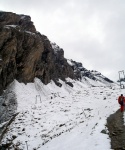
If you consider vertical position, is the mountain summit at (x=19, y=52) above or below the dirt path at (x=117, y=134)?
above

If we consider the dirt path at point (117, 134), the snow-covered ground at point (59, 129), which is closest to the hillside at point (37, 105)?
the snow-covered ground at point (59, 129)

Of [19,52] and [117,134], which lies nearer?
[117,134]

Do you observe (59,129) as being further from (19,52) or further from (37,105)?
(19,52)

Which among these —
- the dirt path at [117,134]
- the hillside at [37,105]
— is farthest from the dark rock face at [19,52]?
the dirt path at [117,134]

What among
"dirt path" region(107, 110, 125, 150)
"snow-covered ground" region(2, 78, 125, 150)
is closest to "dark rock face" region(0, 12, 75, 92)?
"snow-covered ground" region(2, 78, 125, 150)

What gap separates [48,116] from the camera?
30.2 meters

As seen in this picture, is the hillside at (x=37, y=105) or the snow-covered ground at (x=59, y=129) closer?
the snow-covered ground at (x=59, y=129)

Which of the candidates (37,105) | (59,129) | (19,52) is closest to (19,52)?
(19,52)

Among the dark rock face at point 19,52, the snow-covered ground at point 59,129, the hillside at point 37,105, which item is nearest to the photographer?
the snow-covered ground at point 59,129

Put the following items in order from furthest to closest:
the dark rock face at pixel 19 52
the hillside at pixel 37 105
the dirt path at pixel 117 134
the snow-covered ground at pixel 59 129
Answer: the dark rock face at pixel 19 52 → the hillside at pixel 37 105 → the snow-covered ground at pixel 59 129 → the dirt path at pixel 117 134

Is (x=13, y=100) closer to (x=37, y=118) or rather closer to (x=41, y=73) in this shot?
(x=37, y=118)

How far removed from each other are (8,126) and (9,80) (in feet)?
89.9

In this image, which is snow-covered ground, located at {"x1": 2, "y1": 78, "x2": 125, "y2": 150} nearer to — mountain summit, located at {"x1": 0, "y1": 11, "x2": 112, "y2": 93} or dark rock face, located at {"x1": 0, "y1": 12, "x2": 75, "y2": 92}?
mountain summit, located at {"x1": 0, "y1": 11, "x2": 112, "y2": 93}

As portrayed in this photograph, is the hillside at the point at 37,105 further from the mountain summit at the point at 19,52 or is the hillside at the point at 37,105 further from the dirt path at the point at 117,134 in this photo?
the dirt path at the point at 117,134
